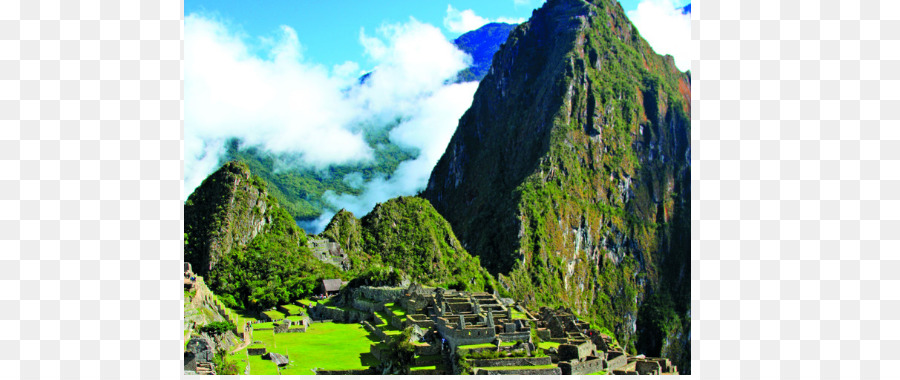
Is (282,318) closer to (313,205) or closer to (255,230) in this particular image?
(255,230)

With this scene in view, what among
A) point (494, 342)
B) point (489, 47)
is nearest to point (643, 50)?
point (489, 47)

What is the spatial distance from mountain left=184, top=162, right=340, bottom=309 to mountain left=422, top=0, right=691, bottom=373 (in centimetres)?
4073

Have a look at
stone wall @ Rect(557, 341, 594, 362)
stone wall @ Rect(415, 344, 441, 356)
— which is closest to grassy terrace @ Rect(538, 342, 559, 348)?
stone wall @ Rect(557, 341, 594, 362)

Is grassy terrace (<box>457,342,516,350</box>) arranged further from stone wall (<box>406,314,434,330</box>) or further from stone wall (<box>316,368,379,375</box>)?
stone wall (<box>406,314,434,330</box>)

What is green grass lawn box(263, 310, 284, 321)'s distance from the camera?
158 feet

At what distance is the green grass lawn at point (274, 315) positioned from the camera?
158 feet

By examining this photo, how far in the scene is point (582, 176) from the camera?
13812 cm

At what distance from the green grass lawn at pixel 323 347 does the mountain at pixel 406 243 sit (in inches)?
1186

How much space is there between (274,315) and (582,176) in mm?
95442

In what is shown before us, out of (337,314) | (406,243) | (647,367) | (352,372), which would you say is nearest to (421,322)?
(352,372)

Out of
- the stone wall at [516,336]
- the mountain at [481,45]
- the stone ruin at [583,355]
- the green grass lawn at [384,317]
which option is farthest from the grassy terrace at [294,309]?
the mountain at [481,45]

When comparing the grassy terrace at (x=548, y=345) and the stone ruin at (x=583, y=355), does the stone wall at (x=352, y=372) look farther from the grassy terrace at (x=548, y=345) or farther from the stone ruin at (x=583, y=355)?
the grassy terrace at (x=548, y=345)

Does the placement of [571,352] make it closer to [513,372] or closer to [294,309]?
[513,372]

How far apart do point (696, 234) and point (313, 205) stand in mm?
79078
